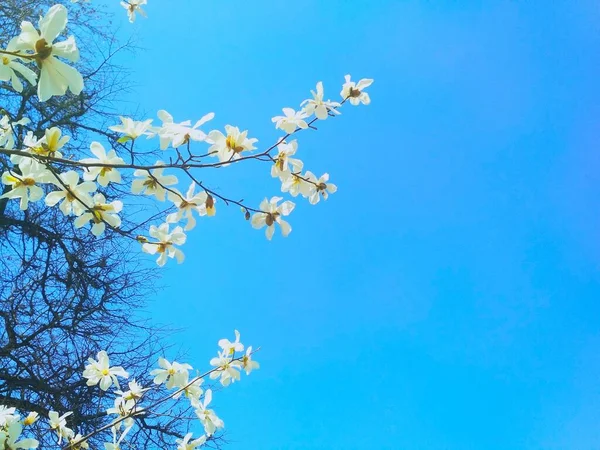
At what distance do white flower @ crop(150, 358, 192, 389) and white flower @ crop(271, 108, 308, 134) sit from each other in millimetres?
1163

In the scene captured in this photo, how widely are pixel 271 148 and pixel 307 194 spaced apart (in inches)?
9.4

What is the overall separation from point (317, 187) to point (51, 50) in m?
0.91

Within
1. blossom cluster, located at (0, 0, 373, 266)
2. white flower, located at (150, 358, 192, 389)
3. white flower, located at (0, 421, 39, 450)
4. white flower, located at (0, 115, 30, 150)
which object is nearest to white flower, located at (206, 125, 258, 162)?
blossom cluster, located at (0, 0, 373, 266)

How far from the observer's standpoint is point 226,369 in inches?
86.7

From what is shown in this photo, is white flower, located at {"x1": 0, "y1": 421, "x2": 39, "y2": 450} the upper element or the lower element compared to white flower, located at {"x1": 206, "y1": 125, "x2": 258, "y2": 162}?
lower

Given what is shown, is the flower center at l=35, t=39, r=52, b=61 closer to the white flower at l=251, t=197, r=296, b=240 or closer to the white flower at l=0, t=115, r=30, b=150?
the white flower at l=0, t=115, r=30, b=150

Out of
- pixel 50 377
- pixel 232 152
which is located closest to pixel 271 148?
pixel 232 152

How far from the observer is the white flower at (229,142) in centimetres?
133

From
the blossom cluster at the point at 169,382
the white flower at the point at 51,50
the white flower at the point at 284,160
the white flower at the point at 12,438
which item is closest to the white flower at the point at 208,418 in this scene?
the blossom cluster at the point at 169,382

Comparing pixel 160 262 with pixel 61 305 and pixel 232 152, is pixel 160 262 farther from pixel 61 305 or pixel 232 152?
pixel 61 305

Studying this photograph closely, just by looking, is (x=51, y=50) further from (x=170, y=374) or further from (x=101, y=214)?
(x=170, y=374)

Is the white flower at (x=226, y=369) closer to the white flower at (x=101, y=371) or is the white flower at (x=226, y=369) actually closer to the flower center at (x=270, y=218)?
the white flower at (x=101, y=371)

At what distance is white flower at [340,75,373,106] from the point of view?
5.48 feet

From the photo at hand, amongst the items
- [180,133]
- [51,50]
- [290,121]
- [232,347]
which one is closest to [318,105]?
[290,121]
